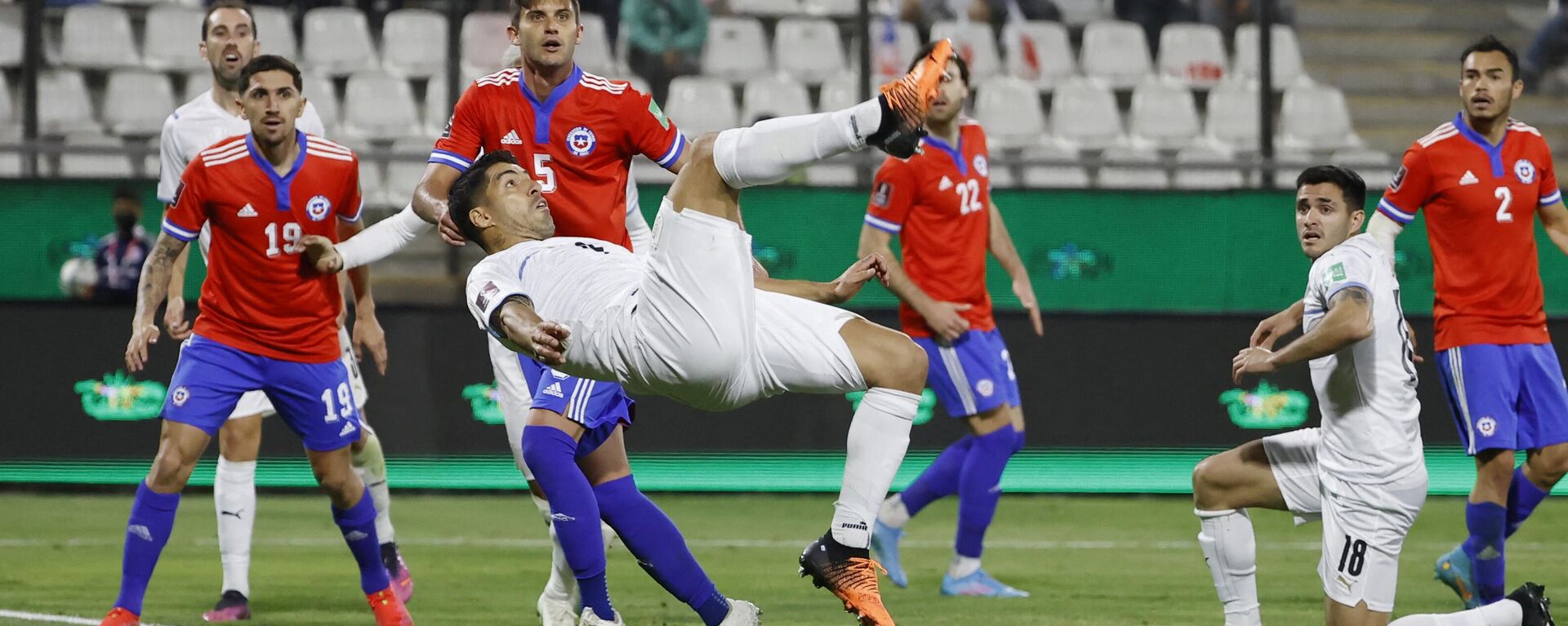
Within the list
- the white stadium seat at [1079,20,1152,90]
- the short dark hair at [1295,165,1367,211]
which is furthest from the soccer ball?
the short dark hair at [1295,165,1367,211]

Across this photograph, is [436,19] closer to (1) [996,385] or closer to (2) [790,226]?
(2) [790,226]

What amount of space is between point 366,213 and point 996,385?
488cm

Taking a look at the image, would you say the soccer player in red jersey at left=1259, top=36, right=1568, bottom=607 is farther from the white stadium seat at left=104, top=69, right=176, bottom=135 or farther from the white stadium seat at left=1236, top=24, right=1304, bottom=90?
the white stadium seat at left=104, top=69, right=176, bottom=135

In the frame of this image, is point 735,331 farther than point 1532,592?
No

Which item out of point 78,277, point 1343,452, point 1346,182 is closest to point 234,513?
point 1343,452

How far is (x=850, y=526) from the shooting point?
5.17 m

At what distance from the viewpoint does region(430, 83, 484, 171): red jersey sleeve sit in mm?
6117

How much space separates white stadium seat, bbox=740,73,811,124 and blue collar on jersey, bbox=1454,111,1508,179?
5614 millimetres

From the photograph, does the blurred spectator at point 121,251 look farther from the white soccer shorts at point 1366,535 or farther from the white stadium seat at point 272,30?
the white soccer shorts at point 1366,535

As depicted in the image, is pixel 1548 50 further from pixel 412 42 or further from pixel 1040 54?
pixel 412 42

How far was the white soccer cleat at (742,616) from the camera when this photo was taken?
562cm

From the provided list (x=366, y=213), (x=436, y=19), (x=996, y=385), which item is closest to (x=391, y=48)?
(x=436, y=19)

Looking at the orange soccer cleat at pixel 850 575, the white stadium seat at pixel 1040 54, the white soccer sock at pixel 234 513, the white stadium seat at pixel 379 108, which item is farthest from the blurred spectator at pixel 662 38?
the orange soccer cleat at pixel 850 575

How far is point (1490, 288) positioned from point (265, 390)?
15.5 feet
